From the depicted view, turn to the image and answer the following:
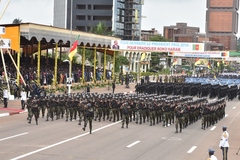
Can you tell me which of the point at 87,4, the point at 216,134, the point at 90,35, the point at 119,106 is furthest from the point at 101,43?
the point at 87,4

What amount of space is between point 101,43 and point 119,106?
28.3 meters

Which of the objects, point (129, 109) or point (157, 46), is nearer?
point (129, 109)

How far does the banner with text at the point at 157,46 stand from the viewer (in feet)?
177

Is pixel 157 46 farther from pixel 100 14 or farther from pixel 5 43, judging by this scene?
pixel 100 14

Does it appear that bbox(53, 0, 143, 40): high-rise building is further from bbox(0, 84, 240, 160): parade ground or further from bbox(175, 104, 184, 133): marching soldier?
bbox(175, 104, 184, 133): marching soldier

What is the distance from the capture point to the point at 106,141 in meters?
19.8

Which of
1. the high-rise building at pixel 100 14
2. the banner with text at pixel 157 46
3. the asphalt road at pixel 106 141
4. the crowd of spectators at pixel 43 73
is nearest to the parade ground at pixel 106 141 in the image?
the asphalt road at pixel 106 141

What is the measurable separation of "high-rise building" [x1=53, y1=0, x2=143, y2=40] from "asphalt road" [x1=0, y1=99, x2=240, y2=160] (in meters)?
85.6

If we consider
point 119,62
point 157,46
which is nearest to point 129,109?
point 157,46

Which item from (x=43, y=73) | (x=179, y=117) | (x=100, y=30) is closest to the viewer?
(x=179, y=117)

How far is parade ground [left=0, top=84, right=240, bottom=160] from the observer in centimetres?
1686

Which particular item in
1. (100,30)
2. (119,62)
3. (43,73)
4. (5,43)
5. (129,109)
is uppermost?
(100,30)

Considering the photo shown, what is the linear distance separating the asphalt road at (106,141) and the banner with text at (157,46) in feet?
92.7

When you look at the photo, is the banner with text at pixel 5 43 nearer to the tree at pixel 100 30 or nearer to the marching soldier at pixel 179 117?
the marching soldier at pixel 179 117
